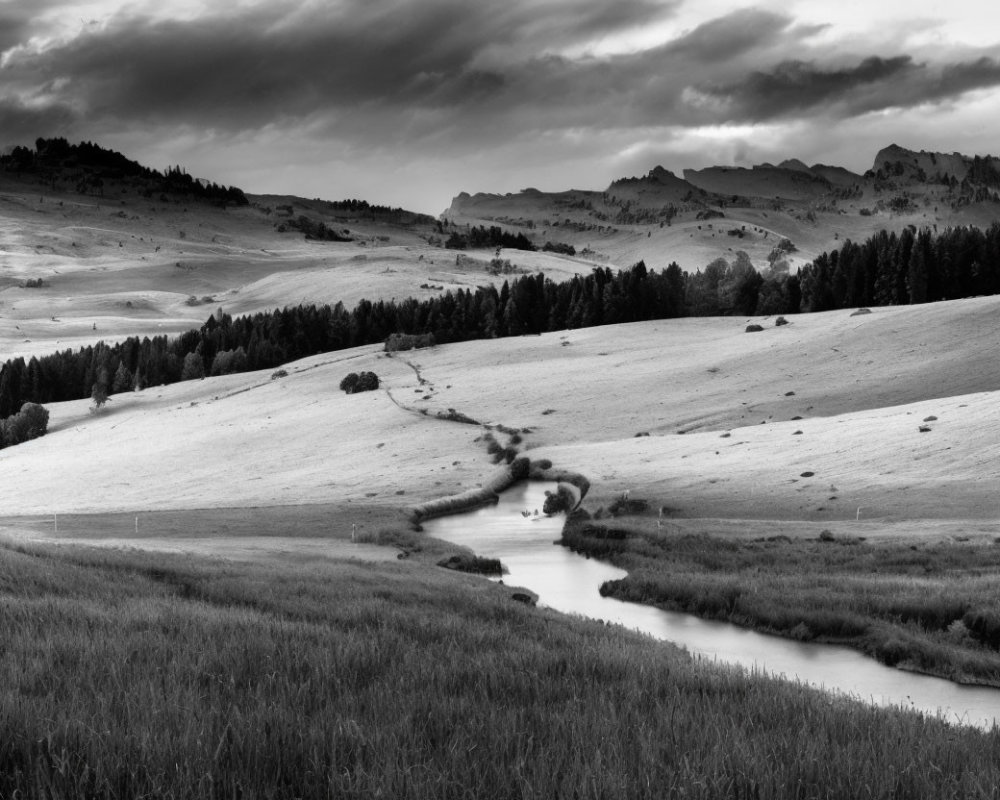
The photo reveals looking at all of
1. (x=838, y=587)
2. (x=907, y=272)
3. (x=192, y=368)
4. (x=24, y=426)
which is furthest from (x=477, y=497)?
(x=192, y=368)

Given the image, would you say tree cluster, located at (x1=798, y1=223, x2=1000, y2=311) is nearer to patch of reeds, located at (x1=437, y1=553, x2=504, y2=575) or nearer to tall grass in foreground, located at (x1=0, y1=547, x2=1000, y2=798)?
patch of reeds, located at (x1=437, y1=553, x2=504, y2=575)

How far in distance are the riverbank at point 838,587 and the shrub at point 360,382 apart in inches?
2700

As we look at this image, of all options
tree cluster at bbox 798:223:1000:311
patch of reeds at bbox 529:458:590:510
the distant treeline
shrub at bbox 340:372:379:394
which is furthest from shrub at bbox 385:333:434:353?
patch of reeds at bbox 529:458:590:510

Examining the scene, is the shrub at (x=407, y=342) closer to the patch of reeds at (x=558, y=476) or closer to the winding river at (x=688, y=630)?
the patch of reeds at (x=558, y=476)

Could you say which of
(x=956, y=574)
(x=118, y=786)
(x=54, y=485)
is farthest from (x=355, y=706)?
(x=54, y=485)

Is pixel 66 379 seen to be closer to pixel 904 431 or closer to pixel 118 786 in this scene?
pixel 904 431

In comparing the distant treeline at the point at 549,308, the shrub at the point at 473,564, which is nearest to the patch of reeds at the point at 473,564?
the shrub at the point at 473,564

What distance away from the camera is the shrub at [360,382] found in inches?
4400

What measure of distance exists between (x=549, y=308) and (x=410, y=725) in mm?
159843

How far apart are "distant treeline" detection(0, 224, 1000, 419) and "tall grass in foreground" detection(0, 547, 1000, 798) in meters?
143

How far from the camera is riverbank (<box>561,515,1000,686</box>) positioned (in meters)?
24.8

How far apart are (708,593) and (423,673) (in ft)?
86.7

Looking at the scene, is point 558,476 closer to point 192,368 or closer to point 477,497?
point 477,497

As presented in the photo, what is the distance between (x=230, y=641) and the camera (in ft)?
26.6
